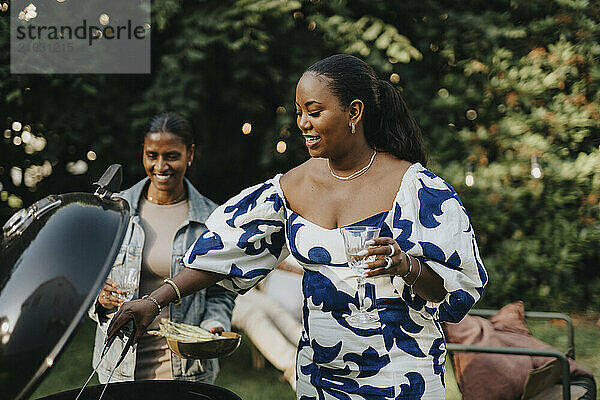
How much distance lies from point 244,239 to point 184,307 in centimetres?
63

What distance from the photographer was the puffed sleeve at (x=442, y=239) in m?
1.65

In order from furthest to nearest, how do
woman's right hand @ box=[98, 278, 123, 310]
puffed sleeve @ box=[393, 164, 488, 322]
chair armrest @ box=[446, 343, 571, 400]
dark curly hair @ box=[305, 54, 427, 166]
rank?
chair armrest @ box=[446, 343, 571, 400]
woman's right hand @ box=[98, 278, 123, 310]
dark curly hair @ box=[305, 54, 427, 166]
puffed sleeve @ box=[393, 164, 488, 322]

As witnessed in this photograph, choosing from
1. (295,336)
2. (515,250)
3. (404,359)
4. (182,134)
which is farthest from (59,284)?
(515,250)

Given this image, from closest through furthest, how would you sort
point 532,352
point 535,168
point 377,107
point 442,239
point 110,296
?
point 442,239 → point 377,107 → point 110,296 → point 532,352 → point 535,168

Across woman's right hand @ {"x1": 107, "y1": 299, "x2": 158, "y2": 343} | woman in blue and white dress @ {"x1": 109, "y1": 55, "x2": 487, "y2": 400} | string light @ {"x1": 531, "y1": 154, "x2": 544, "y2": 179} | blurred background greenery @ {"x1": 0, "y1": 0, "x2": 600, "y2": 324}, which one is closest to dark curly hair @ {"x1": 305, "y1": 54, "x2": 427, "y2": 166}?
woman in blue and white dress @ {"x1": 109, "y1": 55, "x2": 487, "y2": 400}

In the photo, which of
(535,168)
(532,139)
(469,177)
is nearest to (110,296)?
(469,177)

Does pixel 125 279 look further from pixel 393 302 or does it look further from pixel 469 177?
pixel 469 177

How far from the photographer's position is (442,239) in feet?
5.44

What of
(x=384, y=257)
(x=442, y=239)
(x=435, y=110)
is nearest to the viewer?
(x=384, y=257)

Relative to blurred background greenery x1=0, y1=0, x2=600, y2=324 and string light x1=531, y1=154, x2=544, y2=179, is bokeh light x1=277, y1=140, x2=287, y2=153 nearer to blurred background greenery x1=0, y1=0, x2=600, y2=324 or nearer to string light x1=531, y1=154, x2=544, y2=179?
blurred background greenery x1=0, y1=0, x2=600, y2=324

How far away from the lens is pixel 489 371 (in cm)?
329

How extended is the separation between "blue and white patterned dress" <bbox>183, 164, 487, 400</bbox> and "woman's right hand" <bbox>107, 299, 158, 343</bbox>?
442mm

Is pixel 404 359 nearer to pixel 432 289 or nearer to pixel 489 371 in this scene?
pixel 432 289

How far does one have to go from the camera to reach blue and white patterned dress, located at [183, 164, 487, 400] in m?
1.68
